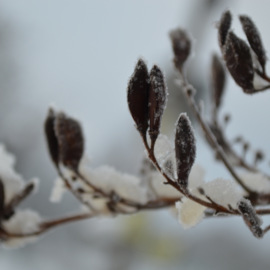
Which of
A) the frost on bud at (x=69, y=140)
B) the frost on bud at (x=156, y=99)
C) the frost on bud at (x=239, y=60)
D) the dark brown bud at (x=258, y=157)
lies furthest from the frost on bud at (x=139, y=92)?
the dark brown bud at (x=258, y=157)

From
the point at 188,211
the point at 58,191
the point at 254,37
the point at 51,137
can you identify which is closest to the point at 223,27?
the point at 254,37

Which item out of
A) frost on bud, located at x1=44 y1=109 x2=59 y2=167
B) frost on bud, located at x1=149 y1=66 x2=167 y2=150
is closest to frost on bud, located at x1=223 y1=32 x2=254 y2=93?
frost on bud, located at x1=149 y1=66 x2=167 y2=150

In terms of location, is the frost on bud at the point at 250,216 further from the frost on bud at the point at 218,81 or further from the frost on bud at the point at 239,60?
the frost on bud at the point at 218,81

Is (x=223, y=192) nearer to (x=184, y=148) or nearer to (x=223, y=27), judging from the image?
(x=184, y=148)

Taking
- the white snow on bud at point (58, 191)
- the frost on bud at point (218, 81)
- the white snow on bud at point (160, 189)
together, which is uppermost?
the frost on bud at point (218, 81)

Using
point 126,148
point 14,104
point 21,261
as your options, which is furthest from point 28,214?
point 21,261

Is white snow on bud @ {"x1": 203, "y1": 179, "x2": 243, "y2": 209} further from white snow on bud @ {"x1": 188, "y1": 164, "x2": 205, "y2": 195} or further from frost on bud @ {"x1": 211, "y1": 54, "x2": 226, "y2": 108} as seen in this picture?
frost on bud @ {"x1": 211, "y1": 54, "x2": 226, "y2": 108}
